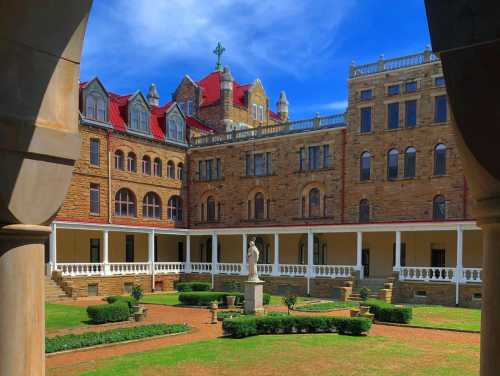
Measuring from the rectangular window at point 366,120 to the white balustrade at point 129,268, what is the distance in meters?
19.1

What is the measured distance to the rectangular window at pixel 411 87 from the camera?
35.5m

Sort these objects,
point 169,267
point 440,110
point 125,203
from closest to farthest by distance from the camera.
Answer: point 440,110, point 169,267, point 125,203

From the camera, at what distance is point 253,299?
69.0 feet

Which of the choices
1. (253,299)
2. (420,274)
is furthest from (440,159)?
(253,299)

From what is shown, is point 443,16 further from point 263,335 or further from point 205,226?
point 205,226

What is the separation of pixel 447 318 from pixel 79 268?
2311 cm

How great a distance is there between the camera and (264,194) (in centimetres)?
4238

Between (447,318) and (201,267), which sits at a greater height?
(447,318)

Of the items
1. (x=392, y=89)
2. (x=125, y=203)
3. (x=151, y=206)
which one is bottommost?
(x=151, y=206)

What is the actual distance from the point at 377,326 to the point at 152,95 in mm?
41662

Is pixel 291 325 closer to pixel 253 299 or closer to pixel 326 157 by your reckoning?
pixel 253 299

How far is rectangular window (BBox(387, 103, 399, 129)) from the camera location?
36.3 meters

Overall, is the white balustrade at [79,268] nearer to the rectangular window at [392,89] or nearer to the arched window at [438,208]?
the arched window at [438,208]

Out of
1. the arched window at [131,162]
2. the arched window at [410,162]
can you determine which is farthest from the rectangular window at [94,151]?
A: the arched window at [410,162]
